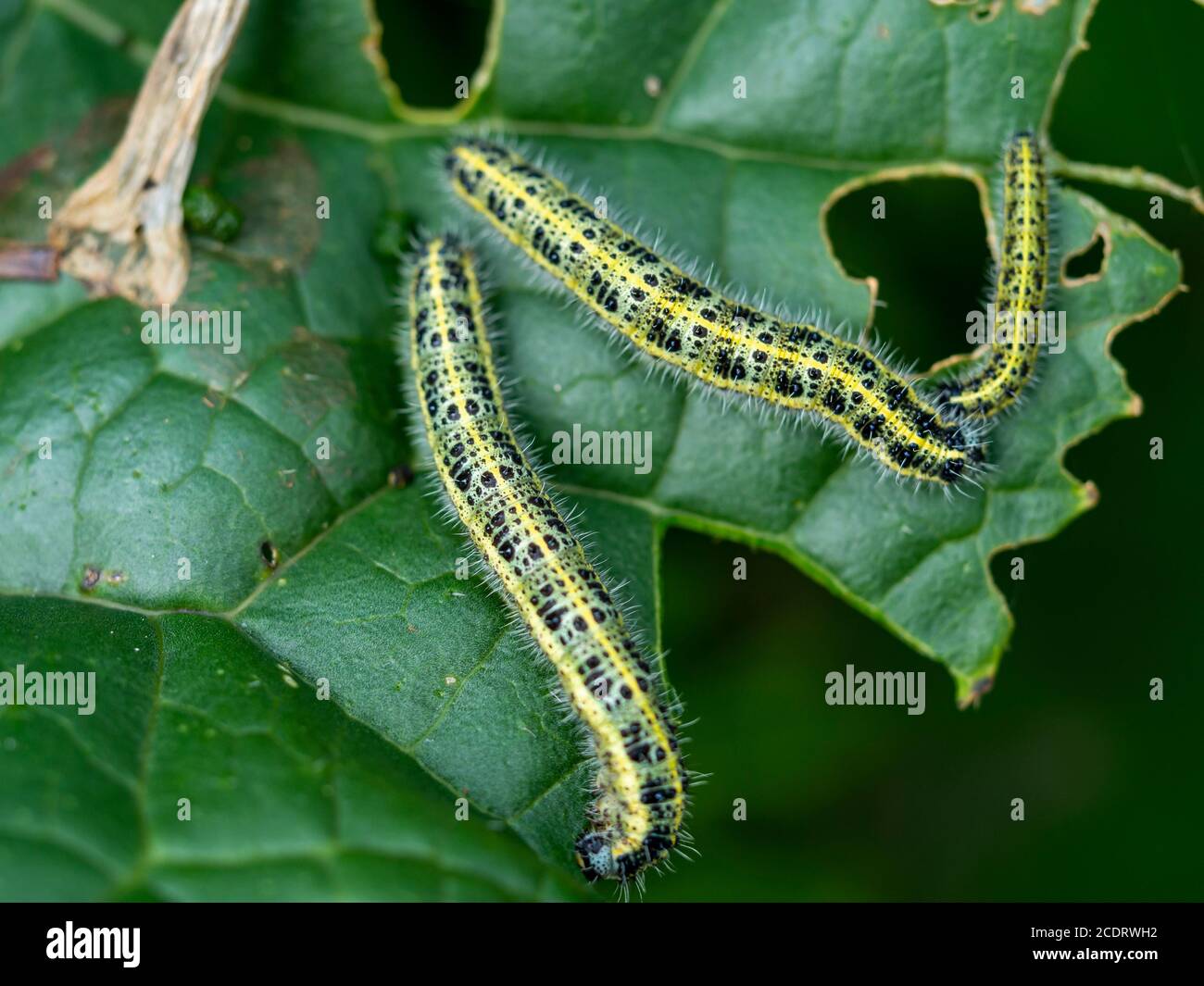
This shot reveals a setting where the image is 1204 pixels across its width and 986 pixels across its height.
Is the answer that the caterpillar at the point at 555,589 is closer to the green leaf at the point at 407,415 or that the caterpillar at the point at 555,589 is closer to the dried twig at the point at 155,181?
the green leaf at the point at 407,415

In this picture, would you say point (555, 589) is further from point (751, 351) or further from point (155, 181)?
point (155, 181)

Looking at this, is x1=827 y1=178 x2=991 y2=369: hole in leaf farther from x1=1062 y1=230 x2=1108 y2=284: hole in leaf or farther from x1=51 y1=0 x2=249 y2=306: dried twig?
x1=51 y1=0 x2=249 y2=306: dried twig

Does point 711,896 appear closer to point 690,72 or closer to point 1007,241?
point 1007,241

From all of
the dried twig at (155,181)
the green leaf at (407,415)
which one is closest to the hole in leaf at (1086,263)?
the green leaf at (407,415)

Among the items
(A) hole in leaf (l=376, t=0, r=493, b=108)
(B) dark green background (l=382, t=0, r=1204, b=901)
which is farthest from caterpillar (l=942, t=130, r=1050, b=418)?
(A) hole in leaf (l=376, t=0, r=493, b=108)

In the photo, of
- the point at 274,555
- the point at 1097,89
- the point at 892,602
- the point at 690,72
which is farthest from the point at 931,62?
the point at 274,555

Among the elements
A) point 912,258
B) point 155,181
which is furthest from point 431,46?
point 912,258
